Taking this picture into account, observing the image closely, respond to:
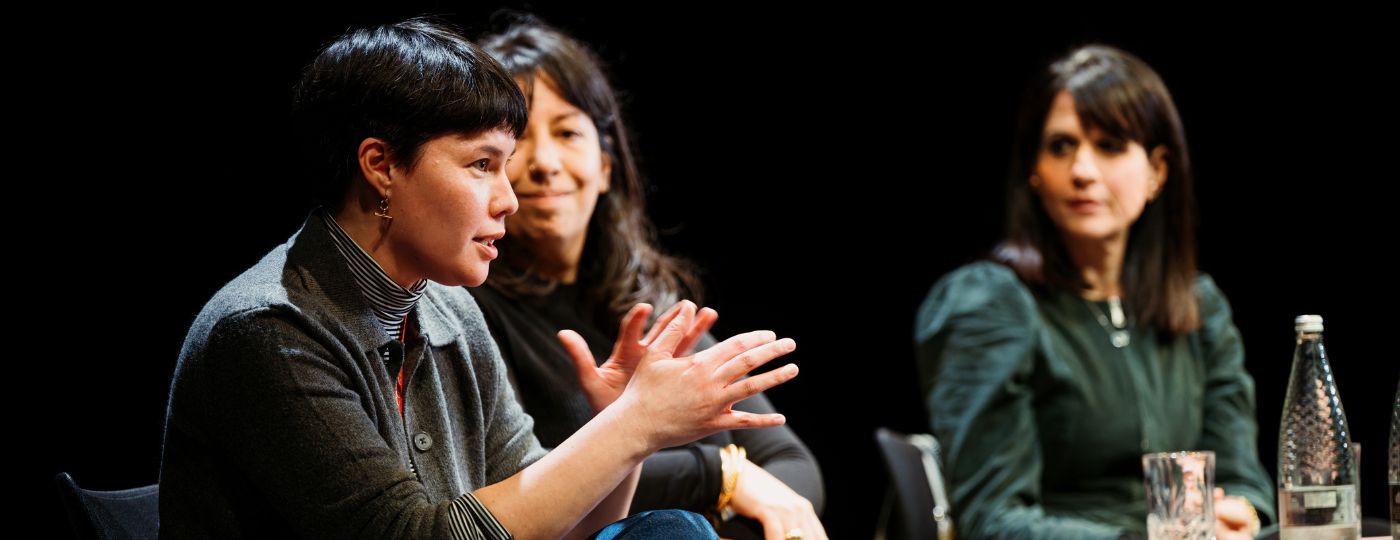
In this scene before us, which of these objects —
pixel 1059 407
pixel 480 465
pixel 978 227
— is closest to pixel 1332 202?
pixel 978 227

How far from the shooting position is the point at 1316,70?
3.43 m

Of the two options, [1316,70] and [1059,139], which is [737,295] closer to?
[1059,139]

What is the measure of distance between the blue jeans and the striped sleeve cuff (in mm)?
121

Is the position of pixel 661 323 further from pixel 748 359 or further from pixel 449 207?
pixel 449 207

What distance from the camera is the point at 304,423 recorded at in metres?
1.10

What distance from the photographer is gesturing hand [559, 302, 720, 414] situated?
4.41 feet

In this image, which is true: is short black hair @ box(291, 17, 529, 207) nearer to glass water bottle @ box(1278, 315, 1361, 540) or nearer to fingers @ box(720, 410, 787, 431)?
fingers @ box(720, 410, 787, 431)

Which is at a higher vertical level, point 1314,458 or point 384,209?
point 384,209

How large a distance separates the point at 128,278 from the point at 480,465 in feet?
3.34

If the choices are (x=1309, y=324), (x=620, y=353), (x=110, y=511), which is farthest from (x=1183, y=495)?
(x=110, y=511)

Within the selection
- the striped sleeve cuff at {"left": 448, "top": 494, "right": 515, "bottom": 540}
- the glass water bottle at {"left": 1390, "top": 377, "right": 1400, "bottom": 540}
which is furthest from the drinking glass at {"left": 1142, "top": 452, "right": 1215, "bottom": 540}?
the striped sleeve cuff at {"left": 448, "top": 494, "right": 515, "bottom": 540}

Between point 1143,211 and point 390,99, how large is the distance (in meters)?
2.00

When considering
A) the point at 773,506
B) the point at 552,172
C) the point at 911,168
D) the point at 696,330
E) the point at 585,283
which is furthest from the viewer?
the point at 911,168

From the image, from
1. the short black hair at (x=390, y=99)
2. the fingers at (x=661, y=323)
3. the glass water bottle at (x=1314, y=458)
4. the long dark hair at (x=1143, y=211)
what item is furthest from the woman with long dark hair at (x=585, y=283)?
the long dark hair at (x=1143, y=211)
